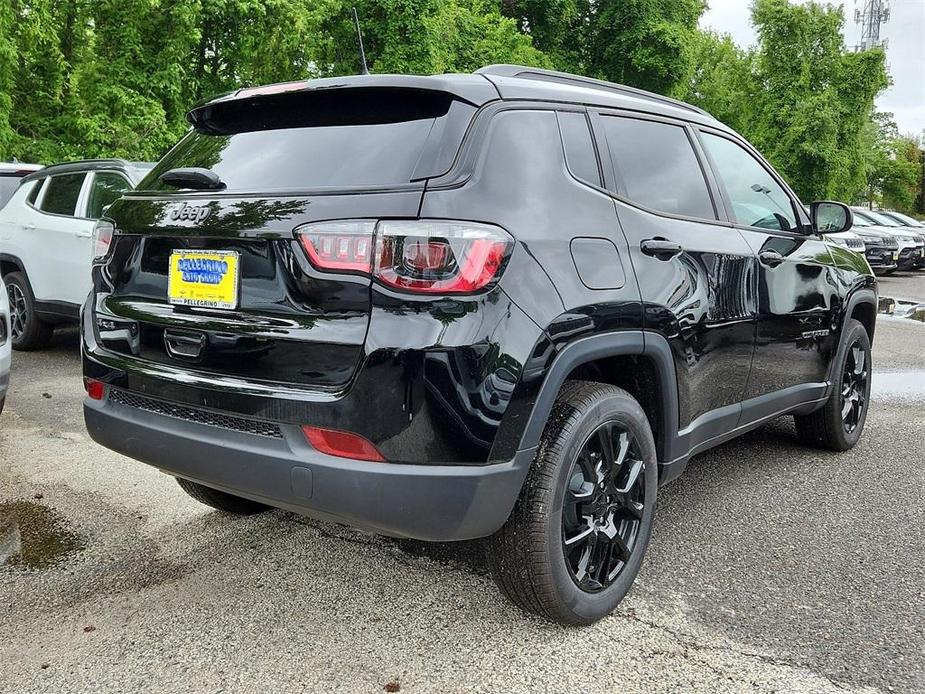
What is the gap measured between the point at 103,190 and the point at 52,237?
0.61 meters

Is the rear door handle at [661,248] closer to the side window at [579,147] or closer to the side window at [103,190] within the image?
the side window at [579,147]

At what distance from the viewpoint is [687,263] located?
10.3 feet

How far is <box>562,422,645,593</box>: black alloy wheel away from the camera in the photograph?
2.70 m

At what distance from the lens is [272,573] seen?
3100mm

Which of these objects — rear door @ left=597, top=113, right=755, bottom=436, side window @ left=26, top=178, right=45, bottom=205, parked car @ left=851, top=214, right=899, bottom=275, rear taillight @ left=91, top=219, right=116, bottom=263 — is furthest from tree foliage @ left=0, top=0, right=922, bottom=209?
rear door @ left=597, top=113, right=755, bottom=436

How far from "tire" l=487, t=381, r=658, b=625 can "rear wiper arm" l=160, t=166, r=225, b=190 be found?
1.31 metres

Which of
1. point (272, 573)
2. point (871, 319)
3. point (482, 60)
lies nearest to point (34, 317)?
point (272, 573)

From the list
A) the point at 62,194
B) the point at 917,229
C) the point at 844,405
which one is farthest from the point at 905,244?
the point at 62,194

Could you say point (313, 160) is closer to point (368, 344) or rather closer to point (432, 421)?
point (368, 344)

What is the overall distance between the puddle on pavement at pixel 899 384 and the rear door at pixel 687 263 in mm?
3575

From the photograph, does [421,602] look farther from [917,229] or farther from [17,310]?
[917,229]

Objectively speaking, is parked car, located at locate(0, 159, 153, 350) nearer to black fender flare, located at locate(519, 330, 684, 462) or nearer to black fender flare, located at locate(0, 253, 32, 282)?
black fender flare, located at locate(0, 253, 32, 282)

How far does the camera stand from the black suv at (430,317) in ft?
7.35

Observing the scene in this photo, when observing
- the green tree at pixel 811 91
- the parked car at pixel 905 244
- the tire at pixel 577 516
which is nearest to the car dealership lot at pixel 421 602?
the tire at pixel 577 516
